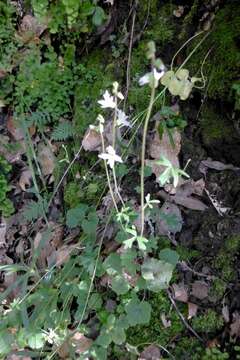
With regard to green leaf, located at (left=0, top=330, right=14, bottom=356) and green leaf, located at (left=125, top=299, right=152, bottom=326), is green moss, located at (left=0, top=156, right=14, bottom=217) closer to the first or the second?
green leaf, located at (left=0, top=330, right=14, bottom=356)

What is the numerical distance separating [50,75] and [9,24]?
1.35 feet

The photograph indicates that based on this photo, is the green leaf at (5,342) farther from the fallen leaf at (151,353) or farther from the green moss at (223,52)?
the green moss at (223,52)

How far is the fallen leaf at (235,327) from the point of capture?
8.01 feet

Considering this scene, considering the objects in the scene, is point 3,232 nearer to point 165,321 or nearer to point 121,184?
point 121,184

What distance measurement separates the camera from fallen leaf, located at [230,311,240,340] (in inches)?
96.1

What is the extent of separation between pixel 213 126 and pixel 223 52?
14.8 inches

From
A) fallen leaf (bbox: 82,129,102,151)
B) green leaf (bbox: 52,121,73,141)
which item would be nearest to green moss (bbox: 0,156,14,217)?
green leaf (bbox: 52,121,73,141)

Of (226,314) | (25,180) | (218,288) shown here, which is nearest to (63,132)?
(25,180)

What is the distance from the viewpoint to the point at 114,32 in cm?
308

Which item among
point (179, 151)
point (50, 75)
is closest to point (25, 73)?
point (50, 75)

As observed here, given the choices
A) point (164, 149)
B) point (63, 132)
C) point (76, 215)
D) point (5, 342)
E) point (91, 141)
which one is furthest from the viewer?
point (63, 132)

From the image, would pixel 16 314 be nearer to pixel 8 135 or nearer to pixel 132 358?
pixel 132 358

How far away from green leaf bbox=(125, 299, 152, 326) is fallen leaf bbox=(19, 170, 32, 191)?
134cm

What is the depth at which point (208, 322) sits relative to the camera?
248 centimetres
